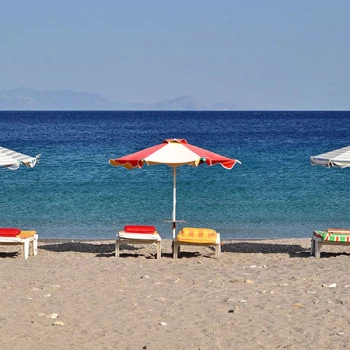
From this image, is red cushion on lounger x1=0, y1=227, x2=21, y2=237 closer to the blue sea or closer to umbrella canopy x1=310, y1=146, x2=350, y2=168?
the blue sea

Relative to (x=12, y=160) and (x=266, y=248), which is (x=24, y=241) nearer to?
(x=12, y=160)

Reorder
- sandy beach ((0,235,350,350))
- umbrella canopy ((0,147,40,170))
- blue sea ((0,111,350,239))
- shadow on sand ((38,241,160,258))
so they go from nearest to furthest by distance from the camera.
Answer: sandy beach ((0,235,350,350)), umbrella canopy ((0,147,40,170)), shadow on sand ((38,241,160,258)), blue sea ((0,111,350,239))

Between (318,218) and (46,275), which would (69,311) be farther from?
(318,218)

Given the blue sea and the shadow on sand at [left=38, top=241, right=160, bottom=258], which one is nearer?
the shadow on sand at [left=38, top=241, right=160, bottom=258]

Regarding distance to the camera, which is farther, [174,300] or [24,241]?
[24,241]

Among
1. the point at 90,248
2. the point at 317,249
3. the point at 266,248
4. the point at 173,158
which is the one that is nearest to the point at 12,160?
the point at 90,248

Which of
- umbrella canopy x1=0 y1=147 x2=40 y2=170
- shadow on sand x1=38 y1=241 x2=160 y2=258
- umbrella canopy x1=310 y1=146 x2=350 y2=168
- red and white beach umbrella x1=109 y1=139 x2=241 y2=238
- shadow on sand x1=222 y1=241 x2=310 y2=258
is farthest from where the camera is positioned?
shadow on sand x1=222 y1=241 x2=310 y2=258

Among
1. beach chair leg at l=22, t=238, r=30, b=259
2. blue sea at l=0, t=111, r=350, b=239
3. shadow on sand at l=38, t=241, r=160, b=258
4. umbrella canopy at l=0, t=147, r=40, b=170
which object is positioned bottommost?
blue sea at l=0, t=111, r=350, b=239

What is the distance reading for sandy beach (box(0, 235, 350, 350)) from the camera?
727cm

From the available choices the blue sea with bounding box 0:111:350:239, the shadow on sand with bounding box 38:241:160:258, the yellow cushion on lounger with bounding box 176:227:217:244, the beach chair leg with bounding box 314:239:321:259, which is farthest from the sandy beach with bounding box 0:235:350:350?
the blue sea with bounding box 0:111:350:239

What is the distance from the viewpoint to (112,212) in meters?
20.1

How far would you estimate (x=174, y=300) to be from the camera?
29.5 feet

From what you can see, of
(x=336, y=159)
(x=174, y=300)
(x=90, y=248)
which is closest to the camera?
(x=174, y=300)

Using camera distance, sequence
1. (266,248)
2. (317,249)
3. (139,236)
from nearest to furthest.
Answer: (139,236) → (317,249) → (266,248)
